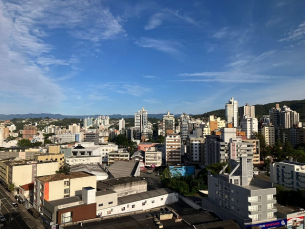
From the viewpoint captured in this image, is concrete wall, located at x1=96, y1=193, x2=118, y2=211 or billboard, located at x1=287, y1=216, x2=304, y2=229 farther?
concrete wall, located at x1=96, y1=193, x2=118, y2=211

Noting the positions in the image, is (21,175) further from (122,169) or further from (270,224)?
(270,224)

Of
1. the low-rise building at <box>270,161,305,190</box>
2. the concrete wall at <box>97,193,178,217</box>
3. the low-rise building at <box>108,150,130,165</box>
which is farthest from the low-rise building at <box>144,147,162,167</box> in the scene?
the concrete wall at <box>97,193,178,217</box>

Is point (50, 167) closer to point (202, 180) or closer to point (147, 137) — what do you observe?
point (202, 180)

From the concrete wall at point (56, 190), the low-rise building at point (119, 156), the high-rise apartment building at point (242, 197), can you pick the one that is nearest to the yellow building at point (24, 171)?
the concrete wall at point (56, 190)

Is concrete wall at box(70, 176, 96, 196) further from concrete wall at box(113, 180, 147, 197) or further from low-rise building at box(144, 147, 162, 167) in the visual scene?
low-rise building at box(144, 147, 162, 167)

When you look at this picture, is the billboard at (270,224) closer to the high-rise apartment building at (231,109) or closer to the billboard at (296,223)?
the billboard at (296,223)

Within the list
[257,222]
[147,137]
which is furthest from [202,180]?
[147,137]

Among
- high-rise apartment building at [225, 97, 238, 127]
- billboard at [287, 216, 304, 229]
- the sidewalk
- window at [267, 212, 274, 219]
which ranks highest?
high-rise apartment building at [225, 97, 238, 127]
